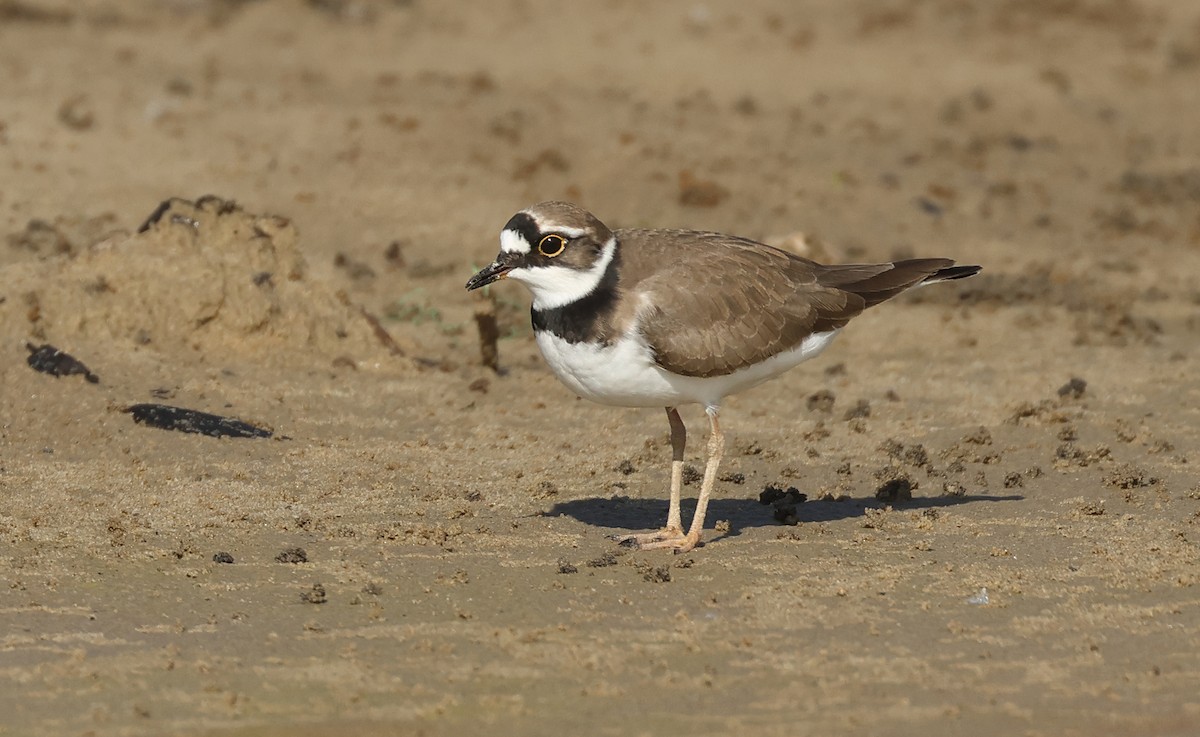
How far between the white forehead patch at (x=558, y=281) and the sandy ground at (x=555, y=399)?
112 cm

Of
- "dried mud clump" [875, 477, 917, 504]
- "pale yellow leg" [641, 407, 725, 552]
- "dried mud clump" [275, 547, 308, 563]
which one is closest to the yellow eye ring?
"pale yellow leg" [641, 407, 725, 552]

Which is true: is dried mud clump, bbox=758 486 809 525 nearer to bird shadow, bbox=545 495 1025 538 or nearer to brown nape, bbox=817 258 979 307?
bird shadow, bbox=545 495 1025 538

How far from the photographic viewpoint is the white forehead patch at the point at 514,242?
7.16 m

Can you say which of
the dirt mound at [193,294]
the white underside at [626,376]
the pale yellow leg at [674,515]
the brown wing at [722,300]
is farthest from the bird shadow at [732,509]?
the dirt mound at [193,294]

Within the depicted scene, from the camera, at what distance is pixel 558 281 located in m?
7.12

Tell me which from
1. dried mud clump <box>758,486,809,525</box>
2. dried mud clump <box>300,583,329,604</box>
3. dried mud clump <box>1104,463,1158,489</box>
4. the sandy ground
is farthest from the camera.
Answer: dried mud clump <box>1104,463,1158,489</box>

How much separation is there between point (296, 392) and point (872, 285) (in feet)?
11.2

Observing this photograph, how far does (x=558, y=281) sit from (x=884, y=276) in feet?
6.09

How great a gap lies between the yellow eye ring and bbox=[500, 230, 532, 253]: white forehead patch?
6cm

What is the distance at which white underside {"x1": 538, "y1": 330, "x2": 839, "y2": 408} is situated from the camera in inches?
276

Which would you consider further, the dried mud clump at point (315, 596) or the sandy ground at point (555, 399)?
the dried mud clump at point (315, 596)

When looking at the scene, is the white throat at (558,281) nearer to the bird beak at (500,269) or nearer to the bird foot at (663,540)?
the bird beak at (500,269)

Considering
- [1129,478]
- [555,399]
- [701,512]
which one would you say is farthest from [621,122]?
[701,512]

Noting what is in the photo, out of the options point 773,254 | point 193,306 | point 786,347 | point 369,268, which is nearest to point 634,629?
point 786,347
